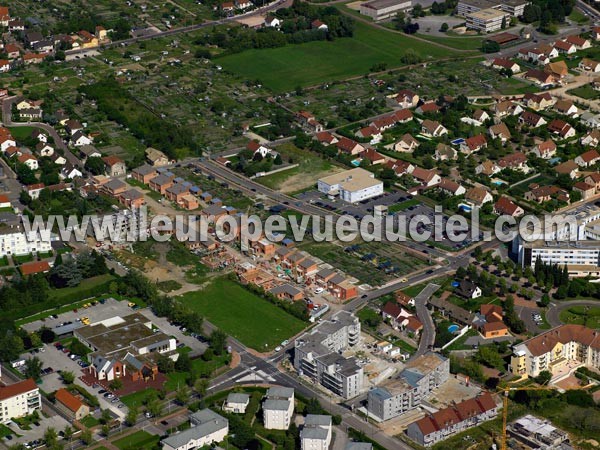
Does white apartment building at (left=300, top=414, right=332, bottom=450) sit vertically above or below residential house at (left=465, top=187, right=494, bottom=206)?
above

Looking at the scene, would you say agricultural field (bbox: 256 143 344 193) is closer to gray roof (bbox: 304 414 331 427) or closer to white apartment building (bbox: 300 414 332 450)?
gray roof (bbox: 304 414 331 427)

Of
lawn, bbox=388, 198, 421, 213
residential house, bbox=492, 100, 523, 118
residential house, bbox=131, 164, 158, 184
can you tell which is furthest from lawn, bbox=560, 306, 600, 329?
residential house, bbox=131, 164, 158, 184

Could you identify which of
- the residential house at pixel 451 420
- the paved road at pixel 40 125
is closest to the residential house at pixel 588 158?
the residential house at pixel 451 420

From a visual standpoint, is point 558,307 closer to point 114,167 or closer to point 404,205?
point 404,205

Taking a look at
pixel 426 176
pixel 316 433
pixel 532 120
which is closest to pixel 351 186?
pixel 426 176

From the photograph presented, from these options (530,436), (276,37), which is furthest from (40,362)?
(276,37)
